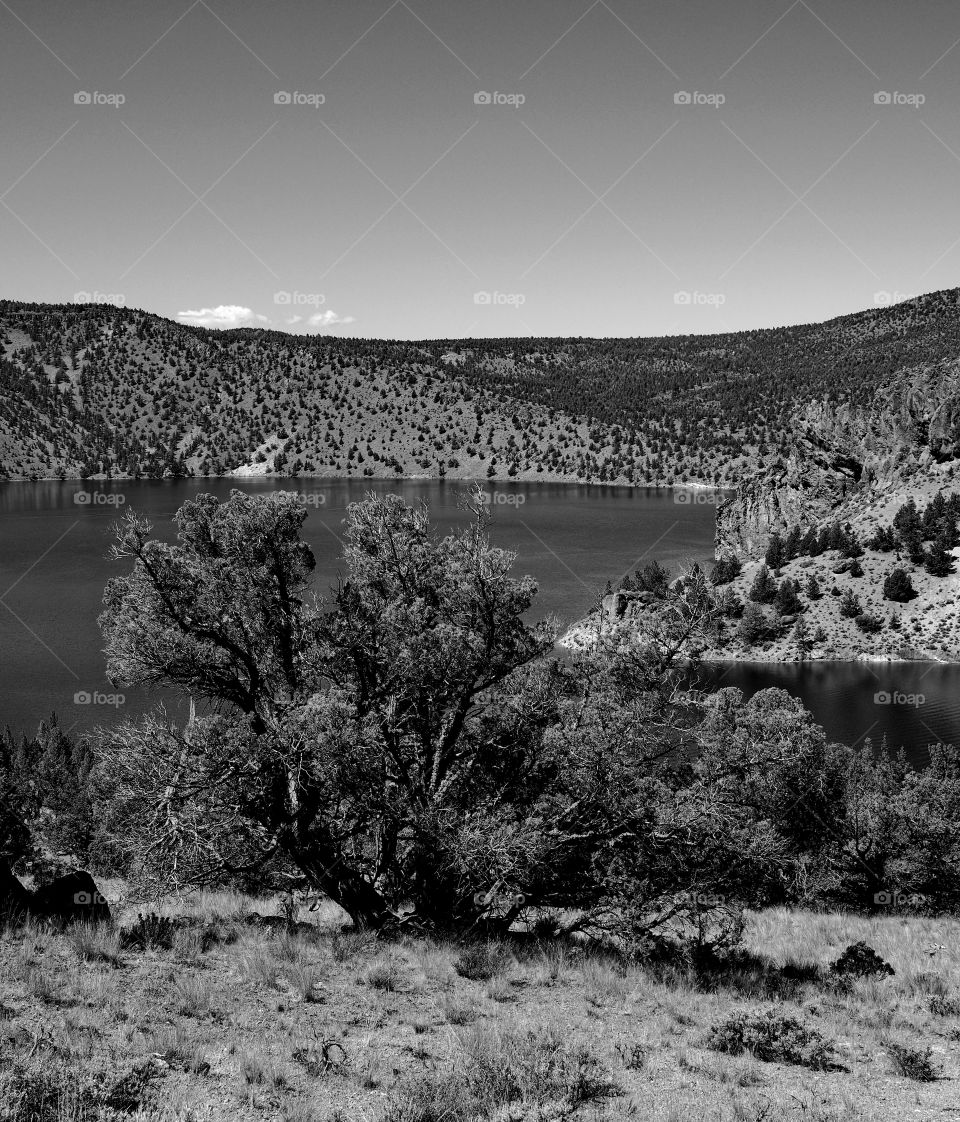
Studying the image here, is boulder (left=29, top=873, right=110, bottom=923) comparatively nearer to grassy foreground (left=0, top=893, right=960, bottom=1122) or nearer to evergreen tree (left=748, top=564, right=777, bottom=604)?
grassy foreground (left=0, top=893, right=960, bottom=1122)

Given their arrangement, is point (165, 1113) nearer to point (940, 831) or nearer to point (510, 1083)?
point (510, 1083)

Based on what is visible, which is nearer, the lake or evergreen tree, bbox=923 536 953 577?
the lake

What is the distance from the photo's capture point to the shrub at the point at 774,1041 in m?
9.09

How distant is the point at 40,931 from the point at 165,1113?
522 centimetres

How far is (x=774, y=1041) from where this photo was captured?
9.44 metres

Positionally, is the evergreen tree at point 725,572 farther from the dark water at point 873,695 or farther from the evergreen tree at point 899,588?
the evergreen tree at point 899,588

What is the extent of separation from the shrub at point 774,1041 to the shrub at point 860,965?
123 inches

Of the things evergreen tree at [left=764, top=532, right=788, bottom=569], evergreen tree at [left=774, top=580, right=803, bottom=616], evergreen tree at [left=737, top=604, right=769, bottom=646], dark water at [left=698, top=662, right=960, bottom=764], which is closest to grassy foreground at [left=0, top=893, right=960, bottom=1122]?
dark water at [left=698, top=662, right=960, bottom=764]

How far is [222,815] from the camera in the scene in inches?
487

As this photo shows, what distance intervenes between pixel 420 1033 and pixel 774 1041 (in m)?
3.76

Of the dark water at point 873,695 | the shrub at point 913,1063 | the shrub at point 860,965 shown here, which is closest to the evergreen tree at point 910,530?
the dark water at point 873,695

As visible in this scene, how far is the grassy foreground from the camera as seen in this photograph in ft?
24.3

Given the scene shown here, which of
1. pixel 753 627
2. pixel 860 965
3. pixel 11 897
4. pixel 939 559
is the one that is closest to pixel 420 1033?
pixel 11 897

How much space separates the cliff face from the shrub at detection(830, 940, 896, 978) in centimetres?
7422
